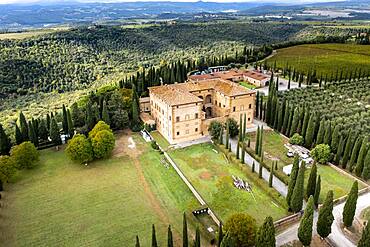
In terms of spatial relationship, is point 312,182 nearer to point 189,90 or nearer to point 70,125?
point 189,90

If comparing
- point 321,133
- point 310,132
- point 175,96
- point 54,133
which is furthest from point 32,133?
point 321,133

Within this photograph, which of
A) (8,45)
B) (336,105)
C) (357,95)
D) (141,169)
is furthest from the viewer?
(8,45)

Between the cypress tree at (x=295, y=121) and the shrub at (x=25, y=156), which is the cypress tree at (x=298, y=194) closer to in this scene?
the cypress tree at (x=295, y=121)

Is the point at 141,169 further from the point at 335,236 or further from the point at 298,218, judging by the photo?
the point at 335,236

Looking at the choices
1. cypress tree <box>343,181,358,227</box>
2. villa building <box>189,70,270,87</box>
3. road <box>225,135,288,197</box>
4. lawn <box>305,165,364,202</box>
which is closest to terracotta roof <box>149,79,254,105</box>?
road <box>225,135,288,197</box>

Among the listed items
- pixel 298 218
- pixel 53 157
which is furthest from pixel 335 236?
pixel 53 157

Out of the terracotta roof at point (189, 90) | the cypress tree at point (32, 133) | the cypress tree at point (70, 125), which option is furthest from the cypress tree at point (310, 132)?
the cypress tree at point (32, 133)

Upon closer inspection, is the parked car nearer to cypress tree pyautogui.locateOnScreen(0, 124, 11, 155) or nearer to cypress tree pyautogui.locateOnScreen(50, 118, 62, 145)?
cypress tree pyautogui.locateOnScreen(50, 118, 62, 145)
